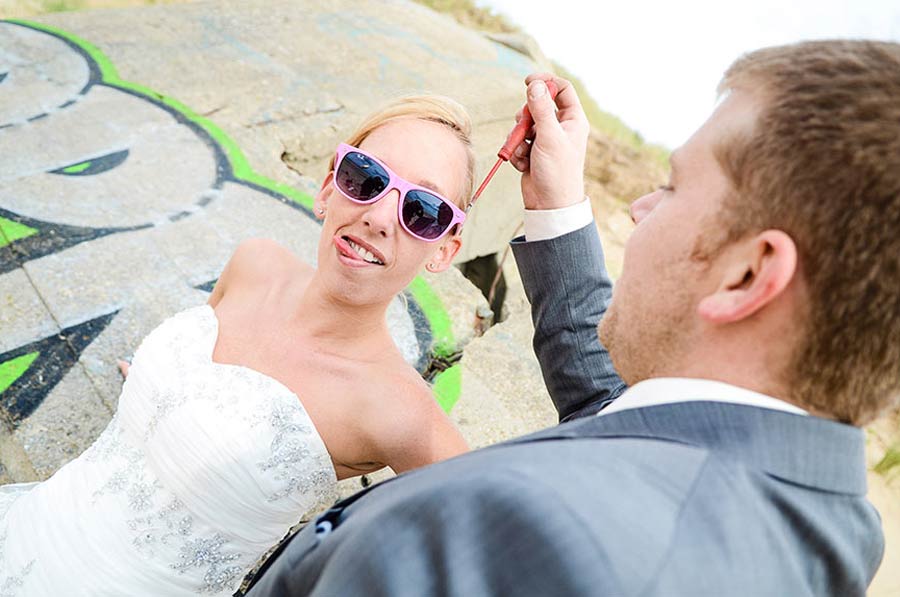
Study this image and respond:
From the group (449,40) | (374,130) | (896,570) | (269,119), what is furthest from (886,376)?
(449,40)

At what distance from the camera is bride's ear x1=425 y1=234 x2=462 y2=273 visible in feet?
7.21

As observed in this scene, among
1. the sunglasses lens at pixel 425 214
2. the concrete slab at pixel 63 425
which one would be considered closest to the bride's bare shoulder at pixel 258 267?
the sunglasses lens at pixel 425 214

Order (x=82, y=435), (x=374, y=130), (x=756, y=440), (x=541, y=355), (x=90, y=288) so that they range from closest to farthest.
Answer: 1. (x=756, y=440)
2. (x=541, y=355)
3. (x=374, y=130)
4. (x=82, y=435)
5. (x=90, y=288)

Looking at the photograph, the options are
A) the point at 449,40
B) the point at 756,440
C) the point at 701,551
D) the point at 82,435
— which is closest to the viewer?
the point at 701,551

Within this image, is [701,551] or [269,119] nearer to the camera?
[701,551]

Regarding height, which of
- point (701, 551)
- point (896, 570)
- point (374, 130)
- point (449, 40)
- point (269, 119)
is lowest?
point (896, 570)

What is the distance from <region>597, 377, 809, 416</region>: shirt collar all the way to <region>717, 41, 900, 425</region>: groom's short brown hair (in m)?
0.06

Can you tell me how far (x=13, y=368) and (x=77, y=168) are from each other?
1704 millimetres

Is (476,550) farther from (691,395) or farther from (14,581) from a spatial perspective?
(14,581)

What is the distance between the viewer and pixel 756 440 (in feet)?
2.67

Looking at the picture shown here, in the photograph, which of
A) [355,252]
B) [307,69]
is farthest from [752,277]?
[307,69]

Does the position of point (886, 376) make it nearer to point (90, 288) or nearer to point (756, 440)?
point (756, 440)

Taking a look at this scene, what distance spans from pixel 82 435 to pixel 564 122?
7.10 ft

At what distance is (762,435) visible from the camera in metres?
0.82
